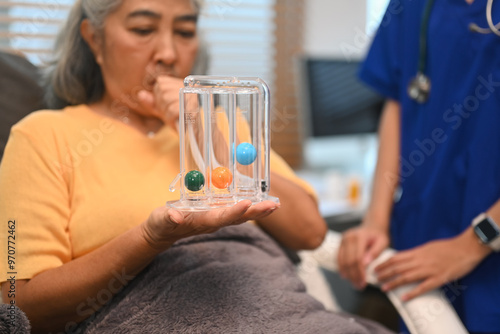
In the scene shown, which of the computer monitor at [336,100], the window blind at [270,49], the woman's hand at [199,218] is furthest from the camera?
the computer monitor at [336,100]

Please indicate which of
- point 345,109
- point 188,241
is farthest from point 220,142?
point 345,109

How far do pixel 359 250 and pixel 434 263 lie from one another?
0.56 ft

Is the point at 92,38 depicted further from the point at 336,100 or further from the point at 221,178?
the point at 336,100

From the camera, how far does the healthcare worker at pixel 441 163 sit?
38.3 inches

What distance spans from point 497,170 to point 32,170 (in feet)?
2.67

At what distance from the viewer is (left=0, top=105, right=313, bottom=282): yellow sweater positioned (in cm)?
77

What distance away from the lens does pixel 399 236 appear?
1209mm

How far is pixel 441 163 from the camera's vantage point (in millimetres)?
1039

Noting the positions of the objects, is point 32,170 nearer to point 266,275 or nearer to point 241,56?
point 266,275

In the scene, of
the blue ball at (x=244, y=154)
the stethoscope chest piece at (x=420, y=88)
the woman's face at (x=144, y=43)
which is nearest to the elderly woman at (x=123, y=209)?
the woman's face at (x=144, y=43)

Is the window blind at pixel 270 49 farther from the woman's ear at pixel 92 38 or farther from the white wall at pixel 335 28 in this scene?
the woman's ear at pixel 92 38

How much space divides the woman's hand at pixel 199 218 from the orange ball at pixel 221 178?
0.21 feet

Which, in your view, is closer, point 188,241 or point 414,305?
point 188,241

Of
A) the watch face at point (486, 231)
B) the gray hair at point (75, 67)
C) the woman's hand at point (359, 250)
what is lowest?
the woman's hand at point (359, 250)
